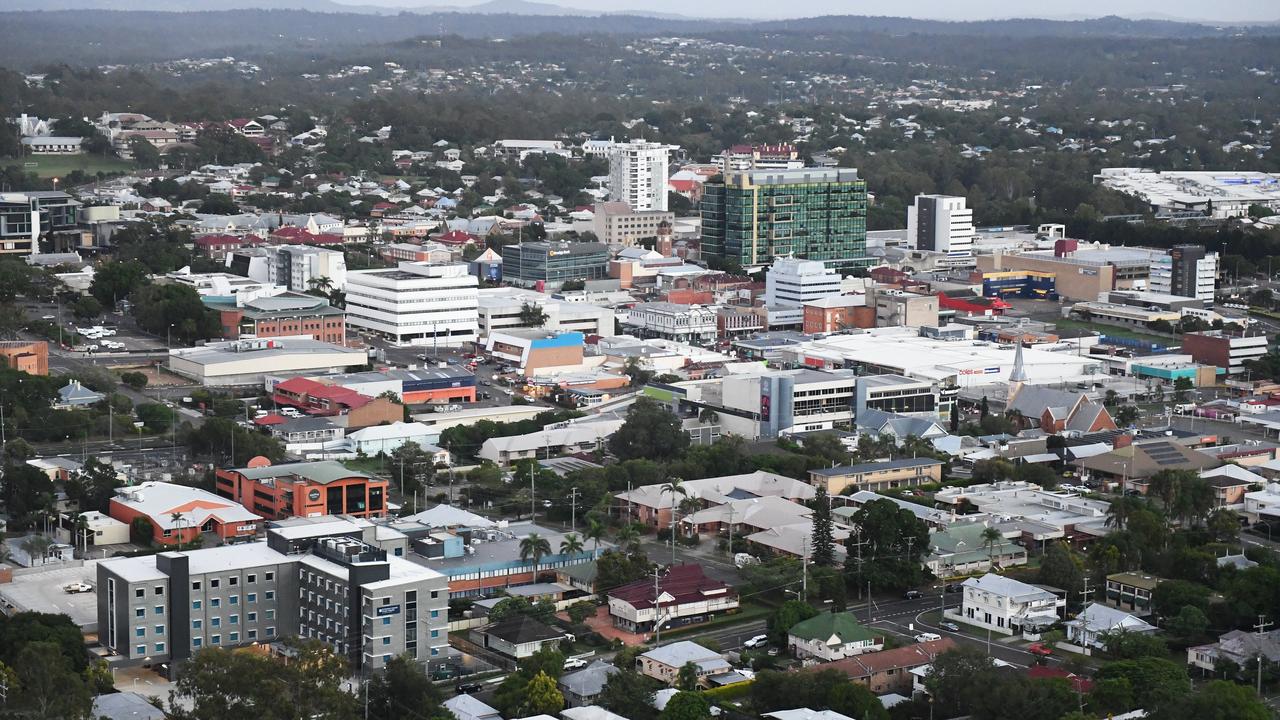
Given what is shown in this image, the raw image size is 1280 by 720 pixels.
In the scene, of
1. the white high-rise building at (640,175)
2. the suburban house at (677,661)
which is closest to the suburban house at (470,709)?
the suburban house at (677,661)

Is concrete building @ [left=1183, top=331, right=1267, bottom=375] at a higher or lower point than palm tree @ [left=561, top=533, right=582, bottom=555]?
higher

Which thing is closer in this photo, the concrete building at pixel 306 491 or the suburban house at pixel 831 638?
the suburban house at pixel 831 638

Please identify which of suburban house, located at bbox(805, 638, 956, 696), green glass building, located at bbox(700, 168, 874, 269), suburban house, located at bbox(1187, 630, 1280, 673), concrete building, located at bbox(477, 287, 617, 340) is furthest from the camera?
green glass building, located at bbox(700, 168, 874, 269)

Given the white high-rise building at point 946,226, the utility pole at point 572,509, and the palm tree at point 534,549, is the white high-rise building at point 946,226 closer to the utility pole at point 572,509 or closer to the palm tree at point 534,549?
the utility pole at point 572,509

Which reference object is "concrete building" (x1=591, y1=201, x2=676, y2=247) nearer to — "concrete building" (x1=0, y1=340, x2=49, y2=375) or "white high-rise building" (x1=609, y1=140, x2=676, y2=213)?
"white high-rise building" (x1=609, y1=140, x2=676, y2=213)

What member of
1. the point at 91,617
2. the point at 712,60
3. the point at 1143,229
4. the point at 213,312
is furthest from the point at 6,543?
the point at 712,60

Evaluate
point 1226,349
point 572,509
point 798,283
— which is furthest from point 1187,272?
point 572,509

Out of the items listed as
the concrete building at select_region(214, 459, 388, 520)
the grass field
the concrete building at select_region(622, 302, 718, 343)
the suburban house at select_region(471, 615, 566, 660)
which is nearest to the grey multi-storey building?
the suburban house at select_region(471, 615, 566, 660)

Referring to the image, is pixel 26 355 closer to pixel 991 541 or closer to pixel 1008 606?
pixel 991 541
